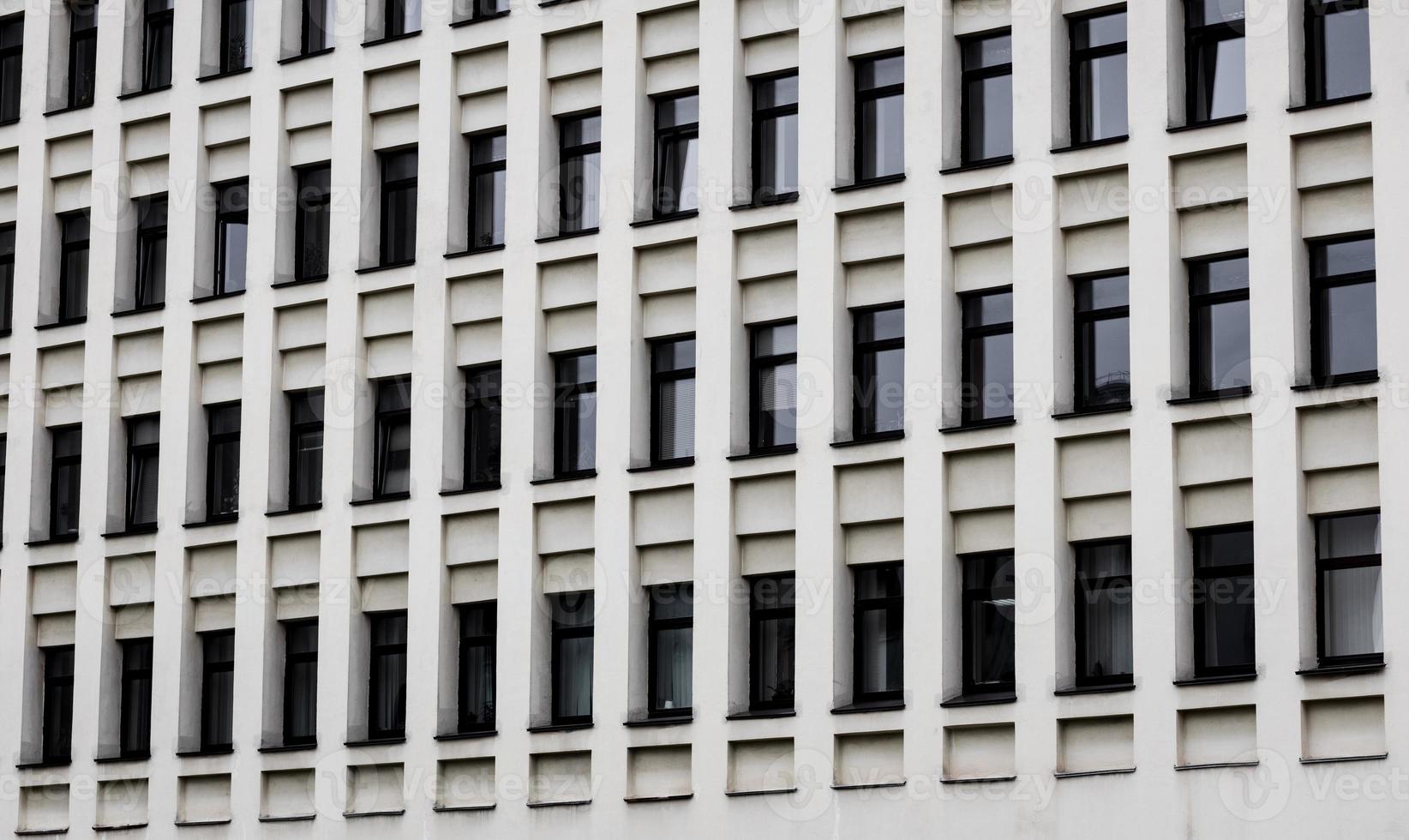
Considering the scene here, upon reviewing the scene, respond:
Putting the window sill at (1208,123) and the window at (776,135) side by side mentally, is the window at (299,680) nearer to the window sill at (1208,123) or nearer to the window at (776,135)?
the window at (776,135)

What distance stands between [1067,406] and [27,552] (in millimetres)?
16126

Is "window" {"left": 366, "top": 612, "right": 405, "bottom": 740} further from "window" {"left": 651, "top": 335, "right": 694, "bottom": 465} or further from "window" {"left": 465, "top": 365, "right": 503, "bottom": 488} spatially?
"window" {"left": 651, "top": 335, "right": 694, "bottom": 465}

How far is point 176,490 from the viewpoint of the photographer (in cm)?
3719

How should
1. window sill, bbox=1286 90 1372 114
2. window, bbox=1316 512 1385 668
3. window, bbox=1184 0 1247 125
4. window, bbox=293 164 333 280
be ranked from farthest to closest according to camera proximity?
window, bbox=293 164 333 280, window, bbox=1184 0 1247 125, window sill, bbox=1286 90 1372 114, window, bbox=1316 512 1385 668

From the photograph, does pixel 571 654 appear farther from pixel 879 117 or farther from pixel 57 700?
pixel 57 700

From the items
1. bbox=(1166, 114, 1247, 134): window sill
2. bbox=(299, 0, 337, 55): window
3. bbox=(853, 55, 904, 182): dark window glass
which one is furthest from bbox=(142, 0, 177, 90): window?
bbox=(1166, 114, 1247, 134): window sill

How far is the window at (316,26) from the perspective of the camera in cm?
3766

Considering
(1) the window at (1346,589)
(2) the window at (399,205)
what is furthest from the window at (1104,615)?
(2) the window at (399,205)

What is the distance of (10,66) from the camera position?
40844 millimetres

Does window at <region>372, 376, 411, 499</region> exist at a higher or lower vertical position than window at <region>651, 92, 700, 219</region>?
lower

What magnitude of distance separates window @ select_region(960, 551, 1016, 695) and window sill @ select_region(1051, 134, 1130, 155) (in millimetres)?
4814

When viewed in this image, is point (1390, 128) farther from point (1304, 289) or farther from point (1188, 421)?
point (1188, 421)

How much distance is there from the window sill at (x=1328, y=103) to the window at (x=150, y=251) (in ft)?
56.4

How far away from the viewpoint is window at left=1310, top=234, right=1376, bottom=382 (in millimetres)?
29438
